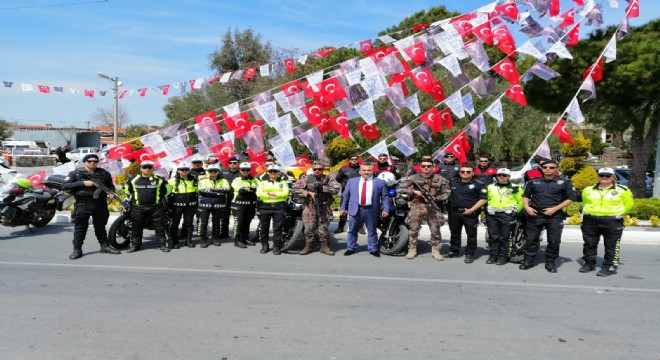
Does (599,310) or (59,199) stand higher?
(59,199)

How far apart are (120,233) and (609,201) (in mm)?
7444

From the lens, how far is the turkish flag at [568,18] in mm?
10047

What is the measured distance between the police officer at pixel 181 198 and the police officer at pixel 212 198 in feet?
0.46

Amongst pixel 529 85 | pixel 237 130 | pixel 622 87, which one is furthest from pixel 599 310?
pixel 529 85

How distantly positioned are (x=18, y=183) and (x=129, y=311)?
587cm

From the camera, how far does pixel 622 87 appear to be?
1216 cm

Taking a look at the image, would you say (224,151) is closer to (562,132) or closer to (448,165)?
(448,165)

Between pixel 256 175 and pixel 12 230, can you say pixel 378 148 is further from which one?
pixel 12 230

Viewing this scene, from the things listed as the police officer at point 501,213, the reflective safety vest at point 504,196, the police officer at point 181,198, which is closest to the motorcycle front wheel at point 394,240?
the police officer at point 501,213

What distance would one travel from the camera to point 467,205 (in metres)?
7.59

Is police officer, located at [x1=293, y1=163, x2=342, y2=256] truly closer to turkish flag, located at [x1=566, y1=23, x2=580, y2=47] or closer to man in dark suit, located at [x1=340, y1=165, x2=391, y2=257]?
man in dark suit, located at [x1=340, y1=165, x2=391, y2=257]


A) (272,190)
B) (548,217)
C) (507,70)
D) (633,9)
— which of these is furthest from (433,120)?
(633,9)

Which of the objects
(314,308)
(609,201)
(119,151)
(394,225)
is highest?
(119,151)

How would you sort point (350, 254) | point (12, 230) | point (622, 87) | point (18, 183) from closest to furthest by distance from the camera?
point (350, 254) → point (18, 183) → point (12, 230) → point (622, 87)
